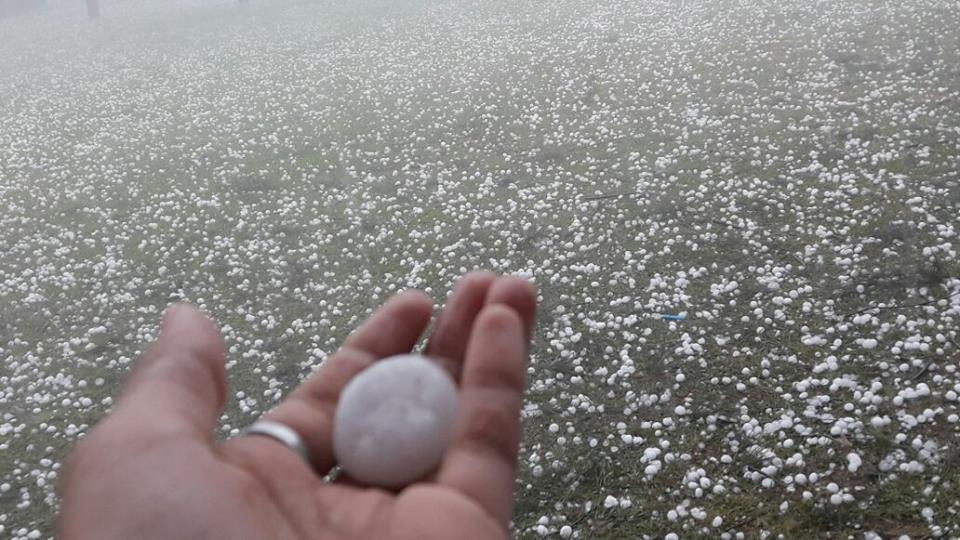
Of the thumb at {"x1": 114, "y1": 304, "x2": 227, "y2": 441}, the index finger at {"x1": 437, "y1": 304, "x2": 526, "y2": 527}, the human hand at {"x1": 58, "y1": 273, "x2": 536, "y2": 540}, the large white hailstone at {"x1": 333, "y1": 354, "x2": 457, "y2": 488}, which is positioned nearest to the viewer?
the human hand at {"x1": 58, "y1": 273, "x2": 536, "y2": 540}

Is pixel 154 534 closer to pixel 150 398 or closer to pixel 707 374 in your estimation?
pixel 150 398

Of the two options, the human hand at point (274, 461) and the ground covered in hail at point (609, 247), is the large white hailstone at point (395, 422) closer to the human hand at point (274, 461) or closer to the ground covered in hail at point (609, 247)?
the human hand at point (274, 461)

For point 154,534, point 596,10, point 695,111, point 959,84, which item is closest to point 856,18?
point 959,84

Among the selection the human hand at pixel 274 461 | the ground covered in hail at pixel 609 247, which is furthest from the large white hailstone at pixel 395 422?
the ground covered in hail at pixel 609 247

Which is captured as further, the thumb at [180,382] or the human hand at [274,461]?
the thumb at [180,382]

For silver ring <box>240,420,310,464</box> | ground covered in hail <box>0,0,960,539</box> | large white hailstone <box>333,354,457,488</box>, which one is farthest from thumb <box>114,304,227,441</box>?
ground covered in hail <box>0,0,960,539</box>

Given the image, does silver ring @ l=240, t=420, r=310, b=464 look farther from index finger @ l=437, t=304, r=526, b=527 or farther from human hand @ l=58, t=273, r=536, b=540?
index finger @ l=437, t=304, r=526, b=527
